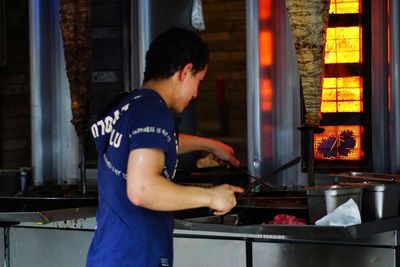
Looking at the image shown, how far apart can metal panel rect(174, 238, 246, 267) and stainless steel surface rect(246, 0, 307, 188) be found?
107cm

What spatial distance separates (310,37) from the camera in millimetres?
2906

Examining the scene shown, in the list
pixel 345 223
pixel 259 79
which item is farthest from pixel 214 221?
pixel 259 79

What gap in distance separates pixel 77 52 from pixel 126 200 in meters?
1.82

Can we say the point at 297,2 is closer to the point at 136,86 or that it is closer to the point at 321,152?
the point at 321,152

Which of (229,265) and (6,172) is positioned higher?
(6,172)

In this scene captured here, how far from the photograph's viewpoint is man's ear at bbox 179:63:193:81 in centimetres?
247

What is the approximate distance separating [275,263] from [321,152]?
107 cm

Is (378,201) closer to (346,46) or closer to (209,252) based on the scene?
(209,252)

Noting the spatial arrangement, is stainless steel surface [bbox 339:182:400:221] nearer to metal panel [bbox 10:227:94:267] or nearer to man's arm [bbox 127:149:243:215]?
man's arm [bbox 127:149:243:215]

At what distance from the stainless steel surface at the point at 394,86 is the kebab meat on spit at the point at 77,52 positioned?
76.5 inches

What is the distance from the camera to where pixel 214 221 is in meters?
3.12

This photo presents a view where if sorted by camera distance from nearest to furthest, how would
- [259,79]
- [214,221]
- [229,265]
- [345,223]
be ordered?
[345,223]
[214,221]
[229,265]
[259,79]

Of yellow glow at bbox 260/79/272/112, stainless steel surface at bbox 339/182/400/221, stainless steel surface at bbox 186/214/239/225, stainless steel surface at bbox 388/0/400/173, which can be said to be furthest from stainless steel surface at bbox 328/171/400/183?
yellow glow at bbox 260/79/272/112

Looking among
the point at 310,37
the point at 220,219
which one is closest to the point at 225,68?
the point at 220,219
